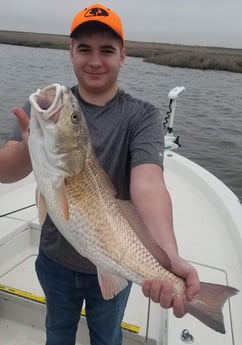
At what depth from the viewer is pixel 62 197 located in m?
1.82

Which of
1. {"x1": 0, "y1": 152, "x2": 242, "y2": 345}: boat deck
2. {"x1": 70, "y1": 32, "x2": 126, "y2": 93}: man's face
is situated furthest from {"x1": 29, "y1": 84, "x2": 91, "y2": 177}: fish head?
{"x1": 0, "y1": 152, "x2": 242, "y2": 345}: boat deck

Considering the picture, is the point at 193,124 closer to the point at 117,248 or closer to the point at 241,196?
the point at 241,196

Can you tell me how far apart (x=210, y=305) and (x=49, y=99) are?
1183mm

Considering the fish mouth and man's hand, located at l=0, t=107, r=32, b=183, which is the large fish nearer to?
the fish mouth

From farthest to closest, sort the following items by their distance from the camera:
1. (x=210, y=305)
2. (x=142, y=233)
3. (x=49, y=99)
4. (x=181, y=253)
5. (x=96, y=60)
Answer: (x=181, y=253), (x=96, y=60), (x=142, y=233), (x=210, y=305), (x=49, y=99)

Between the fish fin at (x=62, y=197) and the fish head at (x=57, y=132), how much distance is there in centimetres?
6

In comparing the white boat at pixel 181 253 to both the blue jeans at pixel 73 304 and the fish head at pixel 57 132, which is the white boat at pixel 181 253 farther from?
the fish head at pixel 57 132

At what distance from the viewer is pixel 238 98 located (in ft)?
74.2

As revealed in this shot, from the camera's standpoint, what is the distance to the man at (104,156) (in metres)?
2.06

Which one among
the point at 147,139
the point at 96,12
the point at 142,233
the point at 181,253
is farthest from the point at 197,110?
the point at 142,233

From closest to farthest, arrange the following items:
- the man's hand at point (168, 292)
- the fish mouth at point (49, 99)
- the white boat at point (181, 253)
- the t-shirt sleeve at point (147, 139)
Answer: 1. the fish mouth at point (49, 99)
2. the man's hand at point (168, 292)
3. the t-shirt sleeve at point (147, 139)
4. the white boat at point (181, 253)

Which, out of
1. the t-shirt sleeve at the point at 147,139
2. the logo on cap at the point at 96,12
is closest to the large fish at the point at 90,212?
the t-shirt sleeve at the point at 147,139

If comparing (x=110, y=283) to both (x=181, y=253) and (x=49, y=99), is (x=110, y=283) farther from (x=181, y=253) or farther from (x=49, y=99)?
(x=181, y=253)

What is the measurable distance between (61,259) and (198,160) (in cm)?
1020
